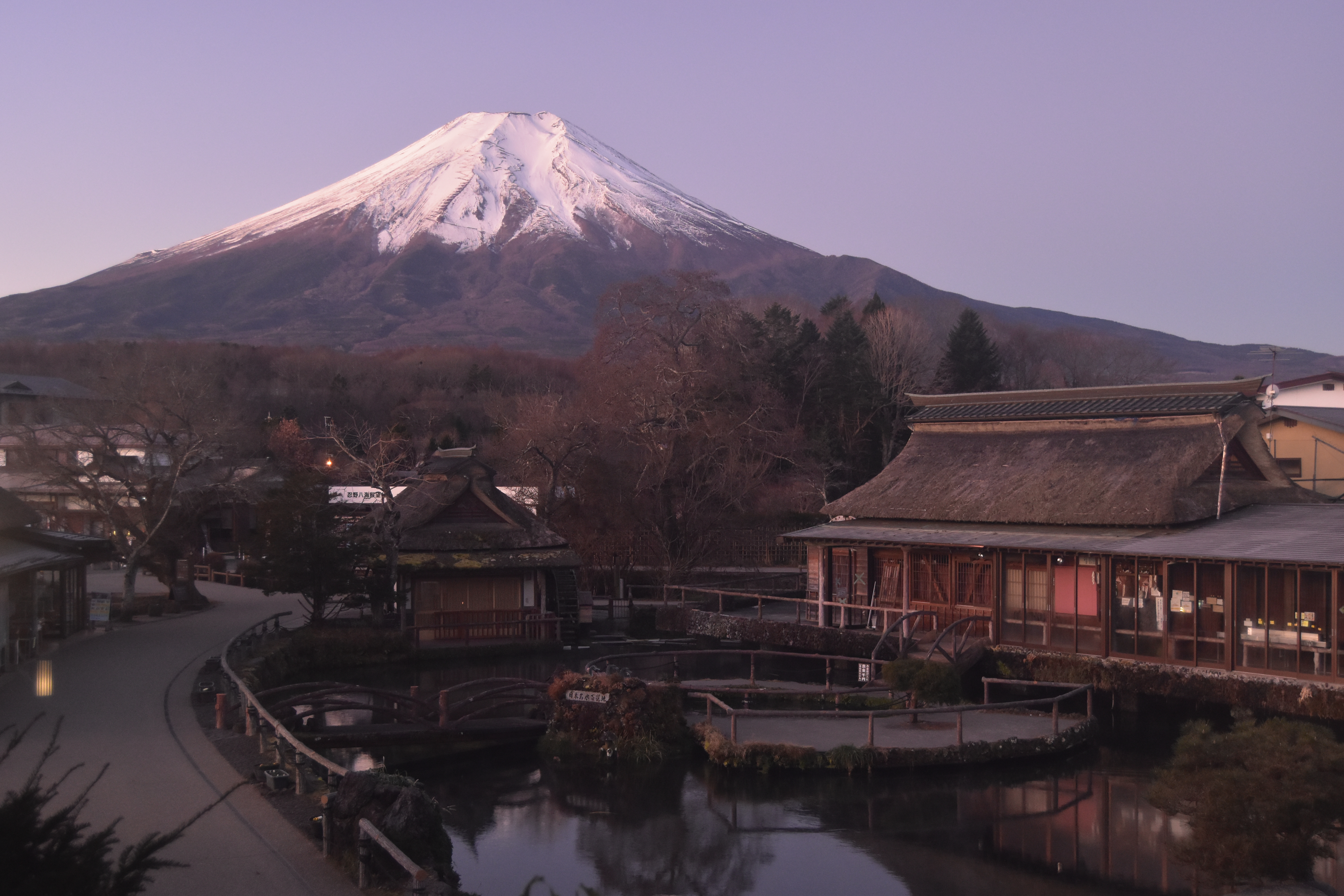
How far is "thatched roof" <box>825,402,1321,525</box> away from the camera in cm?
2164

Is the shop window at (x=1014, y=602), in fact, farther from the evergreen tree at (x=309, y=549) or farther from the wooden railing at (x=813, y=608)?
the evergreen tree at (x=309, y=549)

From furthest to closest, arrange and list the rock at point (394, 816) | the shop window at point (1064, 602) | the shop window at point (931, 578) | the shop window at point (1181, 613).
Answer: the shop window at point (931, 578) < the shop window at point (1064, 602) < the shop window at point (1181, 613) < the rock at point (394, 816)

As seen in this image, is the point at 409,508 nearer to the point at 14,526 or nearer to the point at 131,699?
the point at 14,526

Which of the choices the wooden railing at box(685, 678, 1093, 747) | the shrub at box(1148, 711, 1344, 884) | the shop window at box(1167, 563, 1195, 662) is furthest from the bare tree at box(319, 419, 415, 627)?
the shrub at box(1148, 711, 1344, 884)

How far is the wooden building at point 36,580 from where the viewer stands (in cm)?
1823

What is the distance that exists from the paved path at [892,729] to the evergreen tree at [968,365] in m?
33.0

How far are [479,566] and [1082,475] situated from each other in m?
13.6

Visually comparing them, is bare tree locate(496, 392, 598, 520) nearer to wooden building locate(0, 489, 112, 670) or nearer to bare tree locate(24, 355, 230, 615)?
bare tree locate(24, 355, 230, 615)

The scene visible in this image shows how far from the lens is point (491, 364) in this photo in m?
80.6

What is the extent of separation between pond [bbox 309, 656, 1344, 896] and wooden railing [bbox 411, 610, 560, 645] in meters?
9.16

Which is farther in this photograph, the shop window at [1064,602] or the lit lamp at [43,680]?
the shop window at [1064,602]

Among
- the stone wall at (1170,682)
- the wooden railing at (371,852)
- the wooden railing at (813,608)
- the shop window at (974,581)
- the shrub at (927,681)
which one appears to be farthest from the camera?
the shop window at (974,581)

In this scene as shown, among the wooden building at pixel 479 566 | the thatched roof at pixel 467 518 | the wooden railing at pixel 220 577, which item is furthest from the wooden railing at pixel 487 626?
the wooden railing at pixel 220 577

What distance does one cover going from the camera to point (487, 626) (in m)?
25.0
